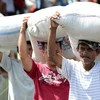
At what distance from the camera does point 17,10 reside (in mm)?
10422

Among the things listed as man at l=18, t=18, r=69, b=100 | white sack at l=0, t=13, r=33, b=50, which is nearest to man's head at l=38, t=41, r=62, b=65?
man at l=18, t=18, r=69, b=100

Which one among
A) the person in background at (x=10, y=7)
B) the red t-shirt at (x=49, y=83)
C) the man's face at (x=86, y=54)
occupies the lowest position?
the person in background at (x=10, y=7)

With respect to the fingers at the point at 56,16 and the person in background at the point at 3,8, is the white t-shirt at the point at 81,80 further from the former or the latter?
the person in background at the point at 3,8

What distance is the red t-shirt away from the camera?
4.11 m

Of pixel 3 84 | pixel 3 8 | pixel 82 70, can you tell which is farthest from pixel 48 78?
pixel 3 8

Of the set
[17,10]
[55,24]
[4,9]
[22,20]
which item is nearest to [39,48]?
[22,20]

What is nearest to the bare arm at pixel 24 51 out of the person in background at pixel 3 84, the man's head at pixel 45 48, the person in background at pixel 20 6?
the man's head at pixel 45 48

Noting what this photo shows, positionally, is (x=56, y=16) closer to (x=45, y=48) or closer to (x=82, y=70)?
(x=82, y=70)

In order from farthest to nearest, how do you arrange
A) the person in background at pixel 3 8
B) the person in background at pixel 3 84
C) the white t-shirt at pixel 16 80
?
the person in background at pixel 3 8
the person in background at pixel 3 84
the white t-shirt at pixel 16 80

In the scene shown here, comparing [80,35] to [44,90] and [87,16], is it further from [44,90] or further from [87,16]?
[44,90]

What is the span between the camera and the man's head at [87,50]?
371 centimetres

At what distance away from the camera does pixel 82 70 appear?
3768mm

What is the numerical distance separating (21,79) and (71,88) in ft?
3.34

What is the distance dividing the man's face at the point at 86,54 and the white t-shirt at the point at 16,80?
1.07 metres
